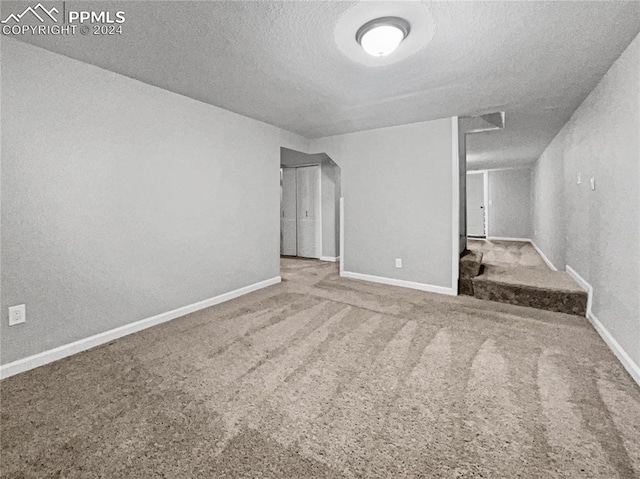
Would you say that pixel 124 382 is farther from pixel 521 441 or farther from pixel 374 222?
pixel 374 222

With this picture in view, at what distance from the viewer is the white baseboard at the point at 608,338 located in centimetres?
182

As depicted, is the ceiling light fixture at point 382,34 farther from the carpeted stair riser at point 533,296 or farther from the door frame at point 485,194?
the door frame at point 485,194

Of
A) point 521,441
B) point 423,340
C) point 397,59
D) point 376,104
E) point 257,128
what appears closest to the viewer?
point 521,441

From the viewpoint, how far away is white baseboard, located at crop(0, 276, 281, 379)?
1.94 metres

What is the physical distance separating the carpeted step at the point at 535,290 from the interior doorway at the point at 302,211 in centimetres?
345

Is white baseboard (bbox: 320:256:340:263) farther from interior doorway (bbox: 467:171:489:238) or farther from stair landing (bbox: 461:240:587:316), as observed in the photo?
interior doorway (bbox: 467:171:489:238)

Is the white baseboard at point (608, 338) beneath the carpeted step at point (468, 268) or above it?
beneath

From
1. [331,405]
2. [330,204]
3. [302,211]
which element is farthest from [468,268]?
[302,211]

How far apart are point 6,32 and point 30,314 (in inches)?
72.9

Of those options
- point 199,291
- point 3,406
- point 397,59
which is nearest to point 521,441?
point 397,59

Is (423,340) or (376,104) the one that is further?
(376,104)

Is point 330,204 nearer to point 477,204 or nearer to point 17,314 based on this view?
point 17,314

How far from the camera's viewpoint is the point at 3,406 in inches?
63.0

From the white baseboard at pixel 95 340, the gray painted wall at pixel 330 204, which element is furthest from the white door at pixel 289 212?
the white baseboard at pixel 95 340
